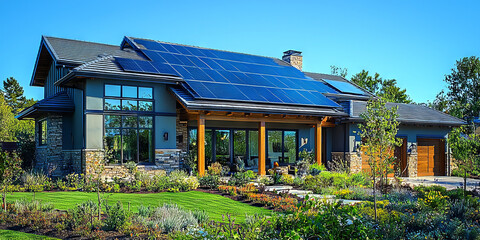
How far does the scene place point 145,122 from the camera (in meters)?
16.3

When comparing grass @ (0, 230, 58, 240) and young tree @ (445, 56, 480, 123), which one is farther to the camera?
young tree @ (445, 56, 480, 123)

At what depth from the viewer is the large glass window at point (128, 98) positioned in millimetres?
15609

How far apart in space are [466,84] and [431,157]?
21.5 metres

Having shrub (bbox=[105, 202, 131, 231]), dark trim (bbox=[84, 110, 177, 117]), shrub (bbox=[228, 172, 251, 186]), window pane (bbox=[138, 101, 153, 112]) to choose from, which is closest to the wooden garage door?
shrub (bbox=[228, 172, 251, 186])

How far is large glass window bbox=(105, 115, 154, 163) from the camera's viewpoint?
15.7m

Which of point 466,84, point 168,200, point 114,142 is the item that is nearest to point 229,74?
point 114,142

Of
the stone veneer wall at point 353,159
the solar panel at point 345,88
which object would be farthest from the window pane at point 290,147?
the solar panel at point 345,88

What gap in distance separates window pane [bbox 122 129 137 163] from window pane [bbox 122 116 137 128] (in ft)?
0.64

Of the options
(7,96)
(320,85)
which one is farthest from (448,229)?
(7,96)

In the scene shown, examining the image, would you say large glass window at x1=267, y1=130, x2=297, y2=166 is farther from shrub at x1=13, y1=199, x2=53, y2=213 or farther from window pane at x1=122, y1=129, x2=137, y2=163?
shrub at x1=13, y1=199, x2=53, y2=213

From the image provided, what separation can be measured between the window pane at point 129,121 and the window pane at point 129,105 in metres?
0.32

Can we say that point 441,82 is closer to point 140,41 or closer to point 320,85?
point 320,85

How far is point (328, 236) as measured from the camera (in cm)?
498

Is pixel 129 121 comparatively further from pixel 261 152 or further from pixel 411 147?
pixel 411 147
